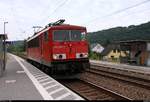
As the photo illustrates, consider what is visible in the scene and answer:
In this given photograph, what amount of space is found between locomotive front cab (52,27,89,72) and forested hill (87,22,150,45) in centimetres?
4654

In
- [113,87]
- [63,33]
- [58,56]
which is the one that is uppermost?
[63,33]

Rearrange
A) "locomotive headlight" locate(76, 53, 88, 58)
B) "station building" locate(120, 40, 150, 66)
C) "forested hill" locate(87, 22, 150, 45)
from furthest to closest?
"forested hill" locate(87, 22, 150, 45) < "station building" locate(120, 40, 150, 66) < "locomotive headlight" locate(76, 53, 88, 58)

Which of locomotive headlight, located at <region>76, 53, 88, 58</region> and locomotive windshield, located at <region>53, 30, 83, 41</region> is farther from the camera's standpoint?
locomotive headlight, located at <region>76, 53, 88, 58</region>

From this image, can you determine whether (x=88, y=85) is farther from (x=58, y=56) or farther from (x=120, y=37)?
(x=120, y=37)

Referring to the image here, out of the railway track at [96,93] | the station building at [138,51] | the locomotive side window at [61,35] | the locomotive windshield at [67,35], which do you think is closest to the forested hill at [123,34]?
the station building at [138,51]

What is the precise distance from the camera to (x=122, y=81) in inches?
776

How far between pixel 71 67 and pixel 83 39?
1907mm

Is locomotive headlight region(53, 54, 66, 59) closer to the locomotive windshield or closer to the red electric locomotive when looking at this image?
the red electric locomotive

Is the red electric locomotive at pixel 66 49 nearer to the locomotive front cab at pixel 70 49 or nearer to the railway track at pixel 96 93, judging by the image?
the locomotive front cab at pixel 70 49

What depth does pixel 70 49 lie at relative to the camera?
19562 millimetres

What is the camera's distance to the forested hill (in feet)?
267

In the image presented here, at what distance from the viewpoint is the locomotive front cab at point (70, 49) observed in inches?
755

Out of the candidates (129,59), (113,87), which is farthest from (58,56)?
(129,59)

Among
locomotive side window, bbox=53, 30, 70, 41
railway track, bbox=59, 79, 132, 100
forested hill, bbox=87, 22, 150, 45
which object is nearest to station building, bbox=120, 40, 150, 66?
forested hill, bbox=87, 22, 150, 45
